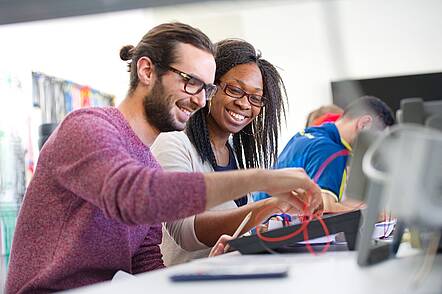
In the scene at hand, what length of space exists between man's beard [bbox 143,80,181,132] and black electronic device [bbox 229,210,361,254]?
436mm

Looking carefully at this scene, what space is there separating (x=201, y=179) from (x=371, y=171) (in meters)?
0.41

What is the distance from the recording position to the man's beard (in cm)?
152

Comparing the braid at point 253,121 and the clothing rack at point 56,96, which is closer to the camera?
the braid at point 253,121

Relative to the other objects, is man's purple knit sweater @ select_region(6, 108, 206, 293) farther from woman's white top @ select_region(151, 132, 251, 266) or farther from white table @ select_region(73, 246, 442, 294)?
woman's white top @ select_region(151, 132, 251, 266)

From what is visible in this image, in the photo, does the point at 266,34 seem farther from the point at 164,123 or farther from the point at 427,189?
the point at 427,189

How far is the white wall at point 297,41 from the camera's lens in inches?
145

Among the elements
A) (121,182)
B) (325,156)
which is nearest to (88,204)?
(121,182)

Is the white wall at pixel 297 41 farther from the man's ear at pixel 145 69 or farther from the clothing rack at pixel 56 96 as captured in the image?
the man's ear at pixel 145 69

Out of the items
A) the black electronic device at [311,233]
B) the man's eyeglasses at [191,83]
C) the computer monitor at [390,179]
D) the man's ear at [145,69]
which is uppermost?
the man's ear at [145,69]

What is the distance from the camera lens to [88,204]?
1273mm

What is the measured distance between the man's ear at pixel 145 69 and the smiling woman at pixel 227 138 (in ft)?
1.02

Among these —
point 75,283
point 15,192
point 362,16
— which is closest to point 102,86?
point 15,192

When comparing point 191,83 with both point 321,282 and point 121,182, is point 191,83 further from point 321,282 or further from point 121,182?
point 321,282

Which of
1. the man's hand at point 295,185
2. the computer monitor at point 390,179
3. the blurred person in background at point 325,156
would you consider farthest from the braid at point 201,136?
the computer monitor at point 390,179
